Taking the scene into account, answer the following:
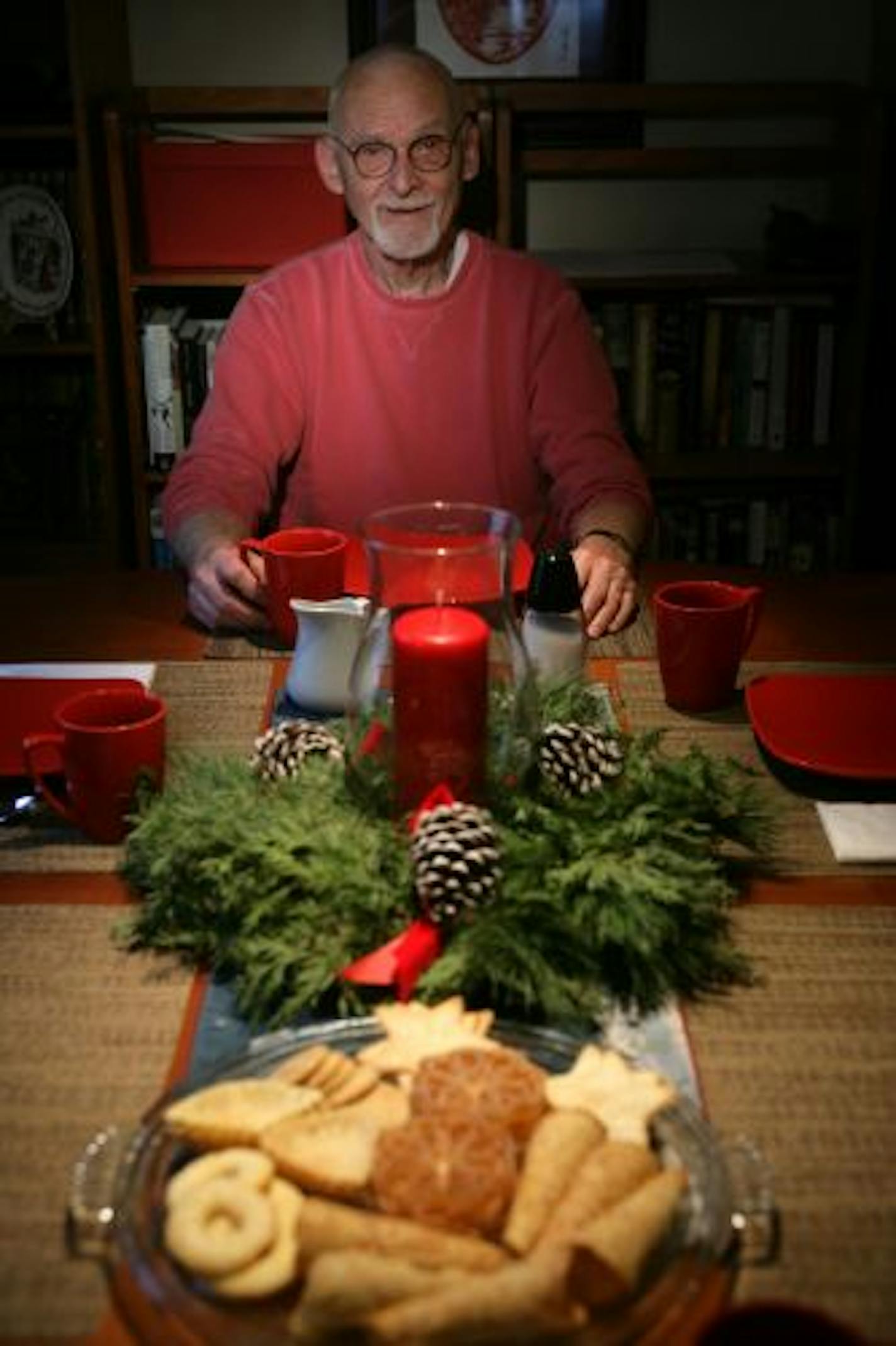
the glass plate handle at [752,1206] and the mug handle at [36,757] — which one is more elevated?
the mug handle at [36,757]

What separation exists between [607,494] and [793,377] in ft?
4.31

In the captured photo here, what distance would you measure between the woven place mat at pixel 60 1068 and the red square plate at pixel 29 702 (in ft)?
0.82

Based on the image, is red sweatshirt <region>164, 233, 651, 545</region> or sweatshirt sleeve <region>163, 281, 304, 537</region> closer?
sweatshirt sleeve <region>163, 281, 304, 537</region>

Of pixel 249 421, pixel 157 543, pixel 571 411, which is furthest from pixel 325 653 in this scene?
pixel 157 543

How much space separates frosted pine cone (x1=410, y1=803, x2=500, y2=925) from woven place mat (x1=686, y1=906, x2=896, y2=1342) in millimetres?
177

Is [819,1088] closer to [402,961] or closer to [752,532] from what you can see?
[402,961]

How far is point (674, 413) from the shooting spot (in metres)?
3.40

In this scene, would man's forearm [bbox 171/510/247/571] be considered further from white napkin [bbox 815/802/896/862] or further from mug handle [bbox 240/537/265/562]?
white napkin [bbox 815/802/896/862]

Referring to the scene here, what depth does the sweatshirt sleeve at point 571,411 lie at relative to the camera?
2.35 m

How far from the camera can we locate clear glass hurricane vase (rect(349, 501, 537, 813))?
119 centimetres

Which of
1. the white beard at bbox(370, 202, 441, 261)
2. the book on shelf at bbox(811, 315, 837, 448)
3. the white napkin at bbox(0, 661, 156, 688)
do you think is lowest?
the white napkin at bbox(0, 661, 156, 688)

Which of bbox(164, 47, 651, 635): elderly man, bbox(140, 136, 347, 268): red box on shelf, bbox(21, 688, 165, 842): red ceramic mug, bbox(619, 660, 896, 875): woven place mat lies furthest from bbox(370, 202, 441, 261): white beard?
bbox(21, 688, 165, 842): red ceramic mug

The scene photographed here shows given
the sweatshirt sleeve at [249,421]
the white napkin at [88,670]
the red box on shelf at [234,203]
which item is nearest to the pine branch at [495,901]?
the white napkin at [88,670]

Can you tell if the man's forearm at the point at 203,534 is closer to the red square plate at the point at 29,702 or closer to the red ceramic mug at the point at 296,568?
the red ceramic mug at the point at 296,568
